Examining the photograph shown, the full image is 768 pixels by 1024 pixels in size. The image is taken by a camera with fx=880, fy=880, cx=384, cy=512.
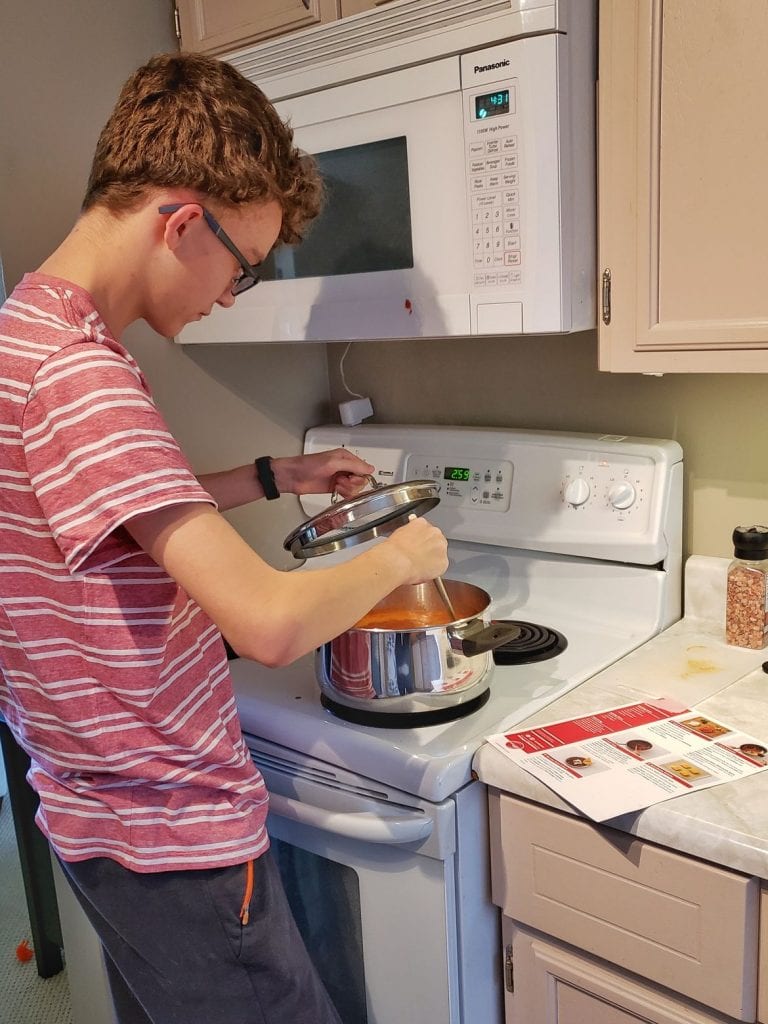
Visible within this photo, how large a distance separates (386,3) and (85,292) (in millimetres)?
696

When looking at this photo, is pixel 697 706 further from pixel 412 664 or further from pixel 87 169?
pixel 87 169

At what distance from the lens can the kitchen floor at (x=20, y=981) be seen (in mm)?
1874

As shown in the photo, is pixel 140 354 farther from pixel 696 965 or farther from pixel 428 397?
pixel 696 965

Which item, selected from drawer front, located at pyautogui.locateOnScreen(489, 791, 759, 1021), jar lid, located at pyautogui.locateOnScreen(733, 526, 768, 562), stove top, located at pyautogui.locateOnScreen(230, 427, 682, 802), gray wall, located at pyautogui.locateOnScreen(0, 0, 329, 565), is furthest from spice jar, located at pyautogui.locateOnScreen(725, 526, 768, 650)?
gray wall, located at pyautogui.locateOnScreen(0, 0, 329, 565)

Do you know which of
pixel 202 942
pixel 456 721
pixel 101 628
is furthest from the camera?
pixel 456 721

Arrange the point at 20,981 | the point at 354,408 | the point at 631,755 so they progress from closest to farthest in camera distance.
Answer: the point at 631,755
the point at 354,408
the point at 20,981

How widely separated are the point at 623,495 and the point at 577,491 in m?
0.08

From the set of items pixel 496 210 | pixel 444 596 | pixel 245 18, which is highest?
pixel 245 18

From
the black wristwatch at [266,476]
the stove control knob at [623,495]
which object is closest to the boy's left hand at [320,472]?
the black wristwatch at [266,476]

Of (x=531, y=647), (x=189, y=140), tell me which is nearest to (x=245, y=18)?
(x=189, y=140)

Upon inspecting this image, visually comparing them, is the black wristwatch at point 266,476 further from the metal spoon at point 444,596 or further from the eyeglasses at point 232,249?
the eyeglasses at point 232,249

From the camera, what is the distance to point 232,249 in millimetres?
904

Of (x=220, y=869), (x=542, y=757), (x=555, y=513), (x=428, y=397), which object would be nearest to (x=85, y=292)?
(x=220, y=869)

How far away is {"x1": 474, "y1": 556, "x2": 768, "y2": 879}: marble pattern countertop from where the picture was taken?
91 centimetres
